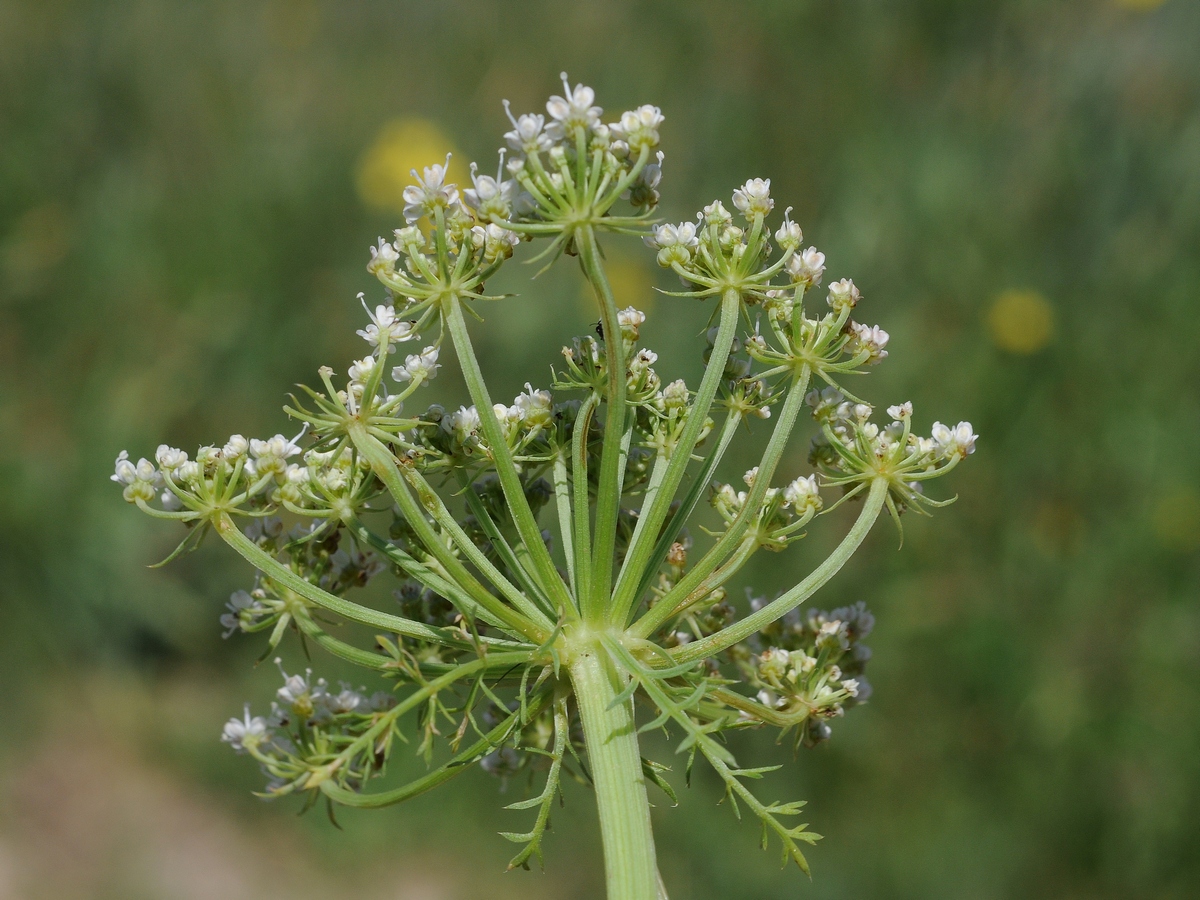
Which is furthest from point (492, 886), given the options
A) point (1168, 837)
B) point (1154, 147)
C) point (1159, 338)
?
point (1154, 147)

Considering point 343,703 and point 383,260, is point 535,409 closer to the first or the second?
point 383,260

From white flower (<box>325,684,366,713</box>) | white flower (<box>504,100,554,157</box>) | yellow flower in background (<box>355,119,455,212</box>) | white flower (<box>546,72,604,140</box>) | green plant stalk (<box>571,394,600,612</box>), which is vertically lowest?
white flower (<box>325,684,366,713</box>)

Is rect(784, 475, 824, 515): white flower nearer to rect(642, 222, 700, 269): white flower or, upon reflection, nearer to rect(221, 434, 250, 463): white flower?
rect(642, 222, 700, 269): white flower

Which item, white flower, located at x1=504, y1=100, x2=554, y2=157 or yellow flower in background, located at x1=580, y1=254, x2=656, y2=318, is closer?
white flower, located at x1=504, y1=100, x2=554, y2=157

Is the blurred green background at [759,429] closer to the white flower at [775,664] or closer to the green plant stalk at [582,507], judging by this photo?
the white flower at [775,664]

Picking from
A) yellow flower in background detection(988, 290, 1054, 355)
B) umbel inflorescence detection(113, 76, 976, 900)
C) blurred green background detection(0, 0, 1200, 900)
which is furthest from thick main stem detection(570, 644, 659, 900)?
yellow flower in background detection(988, 290, 1054, 355)

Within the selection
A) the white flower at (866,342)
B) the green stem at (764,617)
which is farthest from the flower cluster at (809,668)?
the white flower at (866,342)
